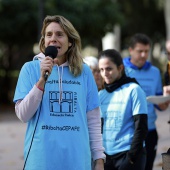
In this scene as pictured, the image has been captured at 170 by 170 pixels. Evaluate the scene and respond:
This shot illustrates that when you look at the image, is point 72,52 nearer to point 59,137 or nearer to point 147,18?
point 59,137

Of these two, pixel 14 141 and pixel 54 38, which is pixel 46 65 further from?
pixel 14 141

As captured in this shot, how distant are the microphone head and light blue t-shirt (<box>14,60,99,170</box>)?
15 centimetres

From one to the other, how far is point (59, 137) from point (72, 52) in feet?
1.99

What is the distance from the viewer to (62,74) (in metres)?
3.63

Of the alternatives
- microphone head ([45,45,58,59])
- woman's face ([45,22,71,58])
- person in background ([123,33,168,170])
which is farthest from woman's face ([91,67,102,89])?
microphone head ([45,45,58,59])

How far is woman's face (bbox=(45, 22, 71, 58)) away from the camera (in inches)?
144

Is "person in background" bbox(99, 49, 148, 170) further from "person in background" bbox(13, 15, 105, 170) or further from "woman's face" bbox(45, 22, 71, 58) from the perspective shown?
"woman's face" bbox(45, 22, 71, 58)

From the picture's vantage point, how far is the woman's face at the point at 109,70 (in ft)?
16.9

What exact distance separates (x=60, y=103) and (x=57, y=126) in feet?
0.49

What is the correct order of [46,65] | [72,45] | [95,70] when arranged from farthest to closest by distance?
1. [95,70]
2. [72,45]
3. [46,65]

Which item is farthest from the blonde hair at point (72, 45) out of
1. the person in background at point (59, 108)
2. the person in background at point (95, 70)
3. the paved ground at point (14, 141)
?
the paved ground at point (14, 141)

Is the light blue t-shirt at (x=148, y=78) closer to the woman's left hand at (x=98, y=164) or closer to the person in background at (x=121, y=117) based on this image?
the person in background at (x=121, y=117)

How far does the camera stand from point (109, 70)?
16.9 feet

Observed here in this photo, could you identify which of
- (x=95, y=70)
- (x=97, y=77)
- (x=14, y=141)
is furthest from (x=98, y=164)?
(x=14, y=141)
